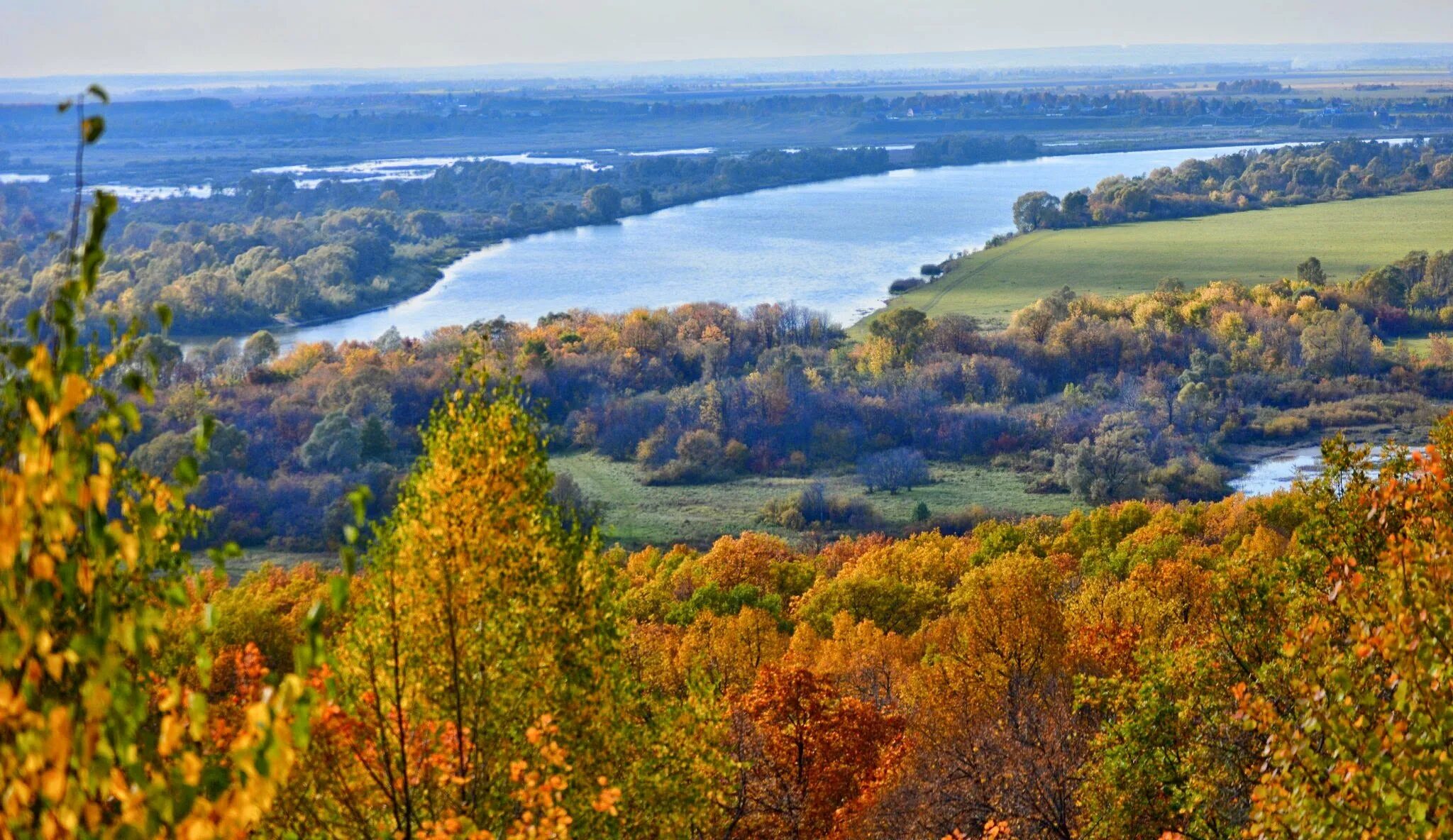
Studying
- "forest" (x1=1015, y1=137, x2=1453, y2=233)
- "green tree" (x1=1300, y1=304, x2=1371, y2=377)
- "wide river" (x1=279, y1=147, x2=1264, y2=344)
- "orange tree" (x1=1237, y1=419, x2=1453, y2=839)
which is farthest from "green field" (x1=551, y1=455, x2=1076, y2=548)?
"forest" (x1=1015, y1=137, x2=1453, y2=233)

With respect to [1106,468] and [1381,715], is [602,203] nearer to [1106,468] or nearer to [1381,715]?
[1106,468]

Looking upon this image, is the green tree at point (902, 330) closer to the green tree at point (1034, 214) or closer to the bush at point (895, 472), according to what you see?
the bush at point (895, 472)

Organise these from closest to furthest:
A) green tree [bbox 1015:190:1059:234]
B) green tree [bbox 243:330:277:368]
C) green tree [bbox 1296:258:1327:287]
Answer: green tree [bbox 243:330:277:368]
green tree [bbox 1296:258:1327:287]
green tree [bbox 1015:190:1059:234]

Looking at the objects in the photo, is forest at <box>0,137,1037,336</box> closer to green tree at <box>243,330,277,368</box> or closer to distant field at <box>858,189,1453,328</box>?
green tree at <box>243,330,277,368</box>

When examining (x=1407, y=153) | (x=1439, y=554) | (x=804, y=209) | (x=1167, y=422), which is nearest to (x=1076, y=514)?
(x=1167, y=422)

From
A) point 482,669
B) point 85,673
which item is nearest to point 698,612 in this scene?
point 482,669

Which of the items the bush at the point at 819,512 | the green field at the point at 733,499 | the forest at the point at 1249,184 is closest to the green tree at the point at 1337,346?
the green field at the point at 733,499

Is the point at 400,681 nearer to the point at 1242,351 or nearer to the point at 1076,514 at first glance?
the point at 1076,514
